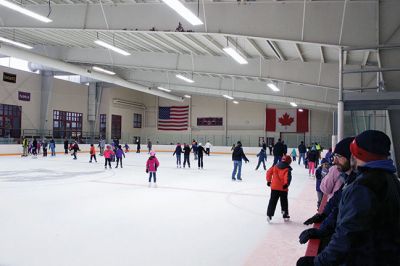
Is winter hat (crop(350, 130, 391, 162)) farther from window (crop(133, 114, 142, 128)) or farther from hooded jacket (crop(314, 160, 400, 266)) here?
window (crop(133, 114, 142, 128))

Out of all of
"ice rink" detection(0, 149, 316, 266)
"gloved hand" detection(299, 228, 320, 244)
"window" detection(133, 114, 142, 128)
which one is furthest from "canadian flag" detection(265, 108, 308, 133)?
"gloved hand" detection(299, 228, 320, 244)

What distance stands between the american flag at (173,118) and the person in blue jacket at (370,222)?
129 ft

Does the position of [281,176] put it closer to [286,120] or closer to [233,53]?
[233,53]

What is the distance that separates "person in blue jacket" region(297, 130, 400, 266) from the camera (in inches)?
61.0

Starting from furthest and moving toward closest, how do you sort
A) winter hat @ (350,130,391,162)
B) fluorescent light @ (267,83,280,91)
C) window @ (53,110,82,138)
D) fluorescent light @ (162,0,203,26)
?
window @ (53,110,82,138), fluorescent light @ (267,83,280,91), fluorescent light @ (162,0,203,26), winter hat @ (350,130,391,162)

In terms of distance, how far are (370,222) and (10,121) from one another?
106 feet

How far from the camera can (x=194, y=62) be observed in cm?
1758

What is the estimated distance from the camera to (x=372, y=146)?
1699 millimetres

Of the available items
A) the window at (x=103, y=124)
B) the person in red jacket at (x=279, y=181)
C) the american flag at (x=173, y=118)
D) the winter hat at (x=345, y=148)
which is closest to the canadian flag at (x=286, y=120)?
the american flag at (x=173, y=118)

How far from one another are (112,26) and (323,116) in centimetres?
2935

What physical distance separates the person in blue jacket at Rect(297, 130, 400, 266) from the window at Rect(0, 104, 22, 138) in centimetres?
3079

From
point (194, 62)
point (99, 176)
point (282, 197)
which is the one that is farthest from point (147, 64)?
point (282, 197)

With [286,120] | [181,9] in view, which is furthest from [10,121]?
[286,120]

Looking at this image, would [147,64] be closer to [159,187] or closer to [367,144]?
[159,187]
